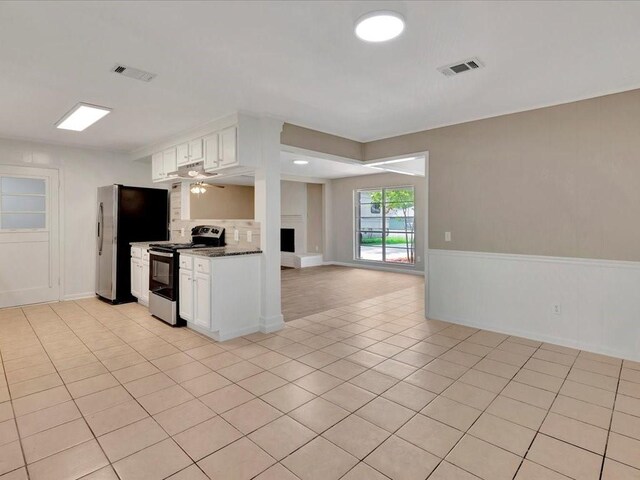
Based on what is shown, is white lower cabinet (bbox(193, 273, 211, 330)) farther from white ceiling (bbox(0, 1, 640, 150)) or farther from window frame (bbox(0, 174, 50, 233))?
window frame (bbox(0, 174, 50, 233))

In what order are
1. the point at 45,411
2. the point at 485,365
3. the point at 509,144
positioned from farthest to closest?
1. the point at 509,144
2. the point at 485,365
3. the point at 45,411

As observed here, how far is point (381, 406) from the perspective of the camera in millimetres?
2439

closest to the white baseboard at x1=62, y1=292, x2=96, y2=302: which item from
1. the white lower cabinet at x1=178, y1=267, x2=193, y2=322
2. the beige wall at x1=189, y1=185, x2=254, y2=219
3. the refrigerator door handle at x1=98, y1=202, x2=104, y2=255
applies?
the refrigerator door handle at x1=98, y1=202, x2=104, y2=255

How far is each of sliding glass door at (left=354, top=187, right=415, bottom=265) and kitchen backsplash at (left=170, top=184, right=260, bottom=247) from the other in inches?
206

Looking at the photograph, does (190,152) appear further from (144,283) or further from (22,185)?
(22,185)

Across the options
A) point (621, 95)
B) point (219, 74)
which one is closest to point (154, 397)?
point (219, 74)

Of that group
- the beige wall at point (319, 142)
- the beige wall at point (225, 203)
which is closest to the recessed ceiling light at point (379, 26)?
the beige wall at point (319, 142)

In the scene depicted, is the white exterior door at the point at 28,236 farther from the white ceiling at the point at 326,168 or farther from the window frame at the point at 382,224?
the window frame at the point at 382,224

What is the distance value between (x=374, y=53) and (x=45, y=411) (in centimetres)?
339

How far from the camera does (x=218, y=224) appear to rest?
488 cm

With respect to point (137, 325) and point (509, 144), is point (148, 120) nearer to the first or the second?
point (137, 325)

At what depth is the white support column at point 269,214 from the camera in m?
3.98

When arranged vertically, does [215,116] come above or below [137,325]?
above

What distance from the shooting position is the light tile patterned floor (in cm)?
187
